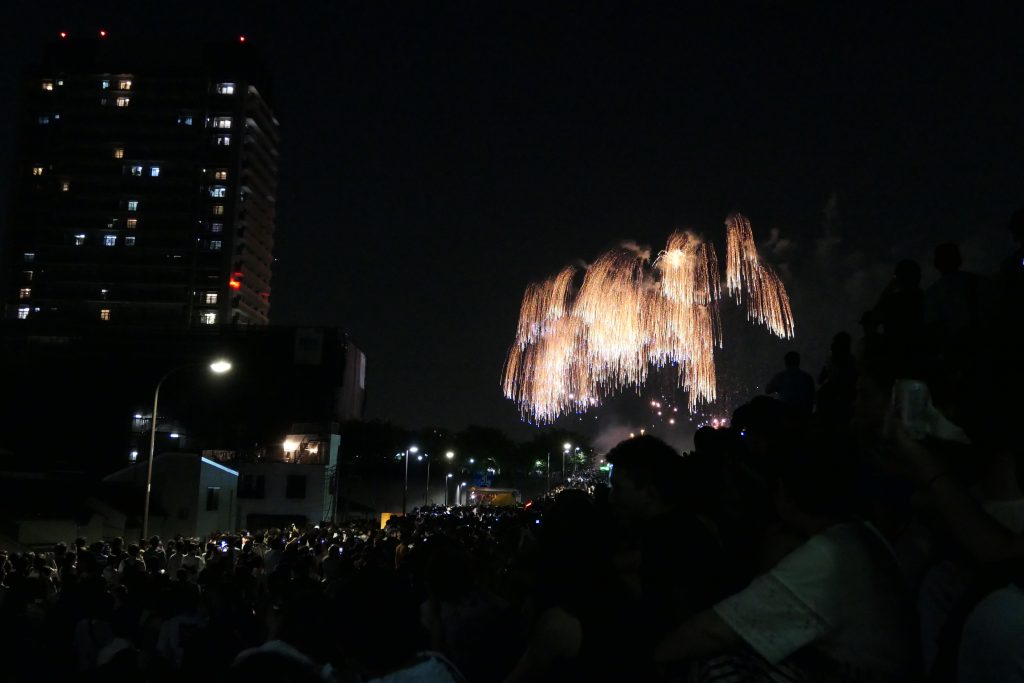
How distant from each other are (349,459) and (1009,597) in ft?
275

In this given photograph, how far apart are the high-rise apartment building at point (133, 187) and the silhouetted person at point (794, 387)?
107 meters

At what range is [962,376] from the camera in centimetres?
301

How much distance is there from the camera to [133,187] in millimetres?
113812

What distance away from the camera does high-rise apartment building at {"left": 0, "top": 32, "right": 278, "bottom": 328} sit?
10975 centimetres

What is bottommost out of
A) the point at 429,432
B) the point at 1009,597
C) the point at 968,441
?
the point at 1009,597

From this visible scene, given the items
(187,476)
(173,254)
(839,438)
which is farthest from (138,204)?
(839,438)

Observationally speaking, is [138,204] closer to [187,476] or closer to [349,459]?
[349,459]

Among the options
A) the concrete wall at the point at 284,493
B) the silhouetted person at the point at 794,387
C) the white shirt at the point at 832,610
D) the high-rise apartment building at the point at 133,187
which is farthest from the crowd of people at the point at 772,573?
the high-rise apartment building at the point at 133,187

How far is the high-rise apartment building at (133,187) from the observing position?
360ft

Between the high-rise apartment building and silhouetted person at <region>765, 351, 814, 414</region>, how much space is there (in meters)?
107

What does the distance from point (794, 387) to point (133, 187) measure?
11787cm

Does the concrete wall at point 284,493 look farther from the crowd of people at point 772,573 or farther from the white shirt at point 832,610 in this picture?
the white shirt at point 832,610

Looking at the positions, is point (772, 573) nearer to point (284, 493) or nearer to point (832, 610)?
point (832, 610)

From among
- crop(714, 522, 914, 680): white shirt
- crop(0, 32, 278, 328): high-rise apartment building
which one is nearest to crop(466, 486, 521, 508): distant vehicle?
crop(0, 32, 278, 328): high-rise apartment building
